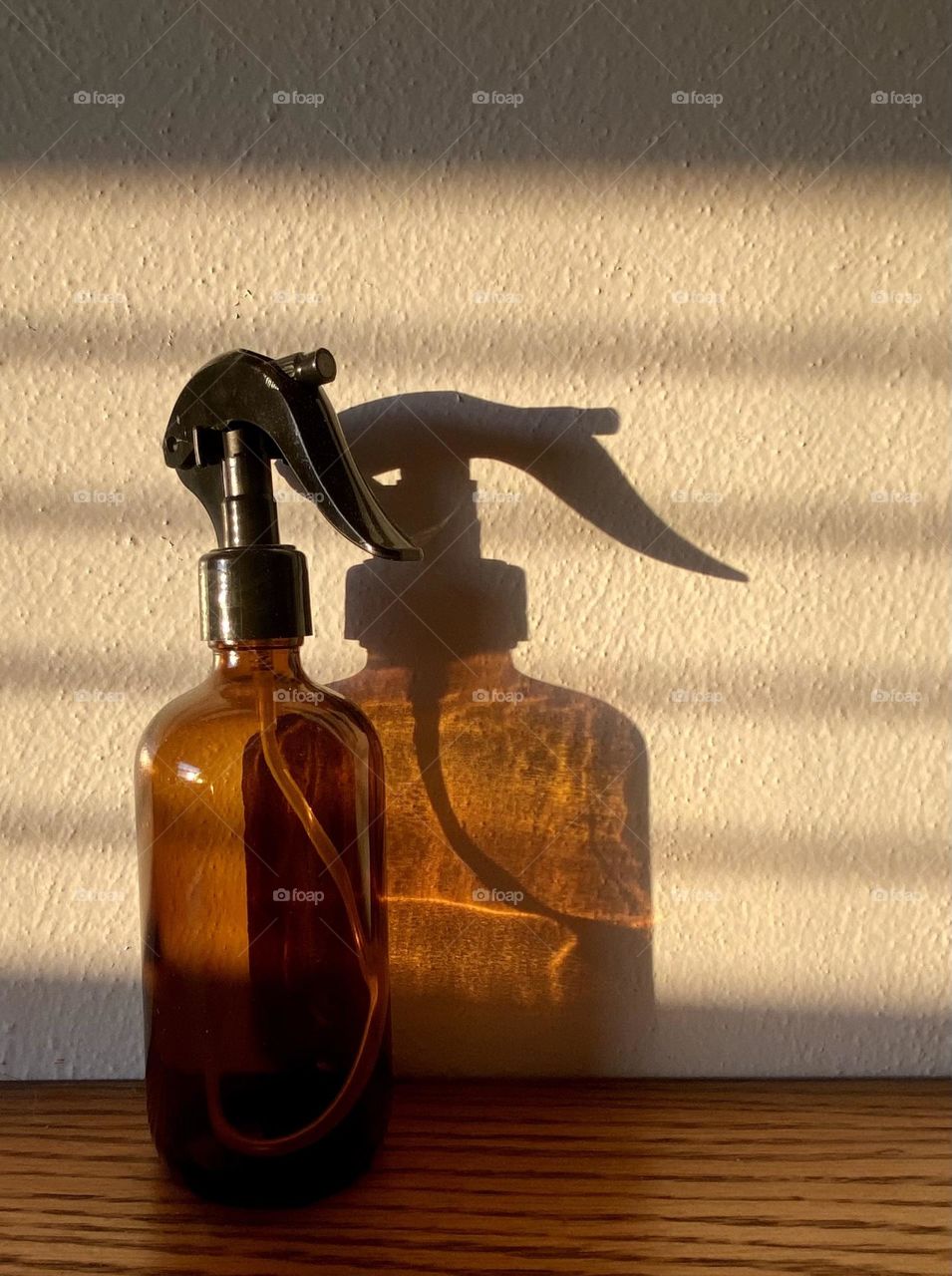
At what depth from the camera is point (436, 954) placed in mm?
489

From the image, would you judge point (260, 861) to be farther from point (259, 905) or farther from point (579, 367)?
point (579, 367)

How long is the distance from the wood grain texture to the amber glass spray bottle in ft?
0.08

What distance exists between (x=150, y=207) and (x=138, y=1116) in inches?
15.8

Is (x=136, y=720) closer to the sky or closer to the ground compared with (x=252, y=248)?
closer to the ground

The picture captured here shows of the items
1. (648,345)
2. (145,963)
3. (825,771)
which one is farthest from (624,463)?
(145,963)

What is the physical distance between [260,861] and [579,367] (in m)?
0.26

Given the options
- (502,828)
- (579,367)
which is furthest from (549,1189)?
(579,367)

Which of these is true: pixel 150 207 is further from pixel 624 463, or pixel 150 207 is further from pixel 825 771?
pixel 825 771

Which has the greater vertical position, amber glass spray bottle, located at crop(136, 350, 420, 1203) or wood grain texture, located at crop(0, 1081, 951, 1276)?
amber glass spray bottle, located at crop(136, 350, 420, 1203)

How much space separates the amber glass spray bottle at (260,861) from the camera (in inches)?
15.9

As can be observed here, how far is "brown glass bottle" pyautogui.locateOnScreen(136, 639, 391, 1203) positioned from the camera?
1.37ft

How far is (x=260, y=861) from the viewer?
1.41ft

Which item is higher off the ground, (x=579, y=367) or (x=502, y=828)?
(x=579, y=367)

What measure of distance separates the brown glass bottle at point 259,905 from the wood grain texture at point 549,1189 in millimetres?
32
